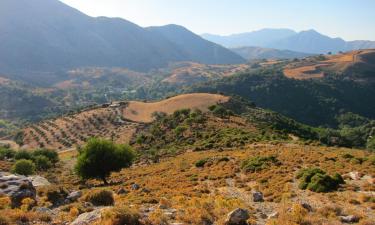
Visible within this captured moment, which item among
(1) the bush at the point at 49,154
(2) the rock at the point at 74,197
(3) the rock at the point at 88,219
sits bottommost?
(1) the bush at the point at 49,154

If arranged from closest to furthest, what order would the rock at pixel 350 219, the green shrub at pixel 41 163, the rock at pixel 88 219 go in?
1. the rock at pixel 88 219
2. the rock at pixel 350 219
3. the green shrub at pixel 41 163

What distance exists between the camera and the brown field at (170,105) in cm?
14962

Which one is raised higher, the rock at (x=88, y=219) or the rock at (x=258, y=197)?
the rock at (x=88, y=219)

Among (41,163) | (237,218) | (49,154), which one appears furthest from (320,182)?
(49,154)

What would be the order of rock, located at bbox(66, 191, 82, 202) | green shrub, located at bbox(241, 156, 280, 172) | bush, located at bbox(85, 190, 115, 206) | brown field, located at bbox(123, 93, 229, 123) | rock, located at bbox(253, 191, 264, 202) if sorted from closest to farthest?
bush, located at bbox(85, 190, 115, 206)
rock, located at bbox(66, 191, 82, 202)
rock, located at bbox(253, 191, 264, 202)
green shrub, located at bbox(241, 156, 280, 172)
brown field, located at bbox(123, 93, 229, 123)

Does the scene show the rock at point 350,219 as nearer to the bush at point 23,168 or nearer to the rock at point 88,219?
the rock at point 88,219

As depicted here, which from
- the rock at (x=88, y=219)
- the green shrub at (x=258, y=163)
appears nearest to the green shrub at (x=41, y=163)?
the green shrub at (x=258, y=163)

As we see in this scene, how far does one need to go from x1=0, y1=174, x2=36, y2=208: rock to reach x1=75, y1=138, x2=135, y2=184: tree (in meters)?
25.9

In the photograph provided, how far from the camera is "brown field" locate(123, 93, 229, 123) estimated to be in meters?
150

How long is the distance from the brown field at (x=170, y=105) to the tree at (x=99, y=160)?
86778mm

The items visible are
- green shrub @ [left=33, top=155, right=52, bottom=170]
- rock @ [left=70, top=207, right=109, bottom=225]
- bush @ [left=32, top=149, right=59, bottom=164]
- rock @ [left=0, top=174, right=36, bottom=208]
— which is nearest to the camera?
rock @ [left=70, top=207, right=109, bottom=225]

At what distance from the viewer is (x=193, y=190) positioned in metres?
32.2

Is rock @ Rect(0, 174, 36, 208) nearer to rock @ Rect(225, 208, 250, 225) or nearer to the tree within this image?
rock @ Rect(225, 208, 250, 225)

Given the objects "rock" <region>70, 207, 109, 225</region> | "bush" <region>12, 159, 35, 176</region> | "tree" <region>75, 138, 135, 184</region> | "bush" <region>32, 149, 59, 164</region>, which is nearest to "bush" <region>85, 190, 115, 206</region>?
"rock" <region>70, 207, 109, 225</region>
